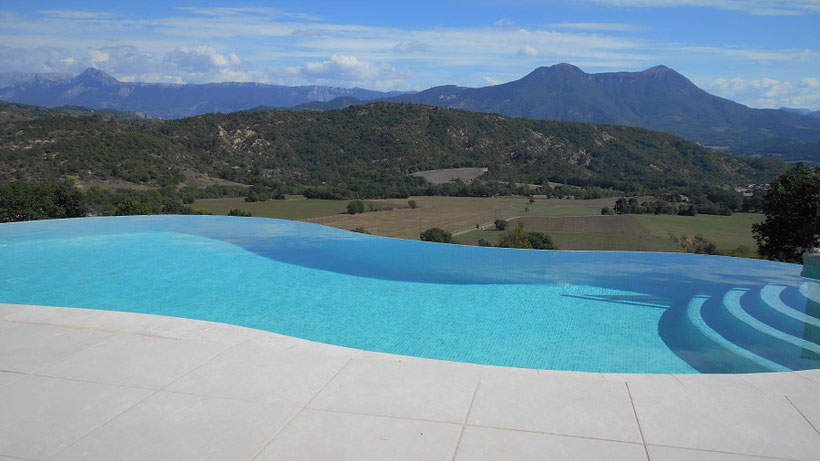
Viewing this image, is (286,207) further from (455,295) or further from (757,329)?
(757,329)

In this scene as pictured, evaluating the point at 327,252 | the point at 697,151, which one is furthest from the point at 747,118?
the point at 327,252

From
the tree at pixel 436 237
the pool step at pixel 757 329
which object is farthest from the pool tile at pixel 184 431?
the tree at pixel 436 237

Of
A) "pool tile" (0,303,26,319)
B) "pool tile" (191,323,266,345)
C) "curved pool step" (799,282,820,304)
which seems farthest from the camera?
"curved pool step" (799,282,820,304)

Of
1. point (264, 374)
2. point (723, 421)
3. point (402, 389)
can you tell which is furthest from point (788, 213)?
point (264, 374)

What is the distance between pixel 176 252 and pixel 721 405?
7.83 meters

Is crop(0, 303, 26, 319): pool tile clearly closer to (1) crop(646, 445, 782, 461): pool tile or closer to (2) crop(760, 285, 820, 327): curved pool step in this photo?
(1) crop(646, 445, 782, 461): pool tile

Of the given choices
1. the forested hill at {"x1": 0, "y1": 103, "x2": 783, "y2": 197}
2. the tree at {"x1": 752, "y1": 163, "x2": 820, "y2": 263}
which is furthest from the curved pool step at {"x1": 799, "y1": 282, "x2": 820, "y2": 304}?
the forested hill at {"x1": 0, "y1": 103, "x2": 783, "y2": 197}

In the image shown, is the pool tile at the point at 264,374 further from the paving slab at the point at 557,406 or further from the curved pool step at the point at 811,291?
the curved pool step at the point at 811,291

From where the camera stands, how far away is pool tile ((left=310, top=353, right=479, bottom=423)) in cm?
299

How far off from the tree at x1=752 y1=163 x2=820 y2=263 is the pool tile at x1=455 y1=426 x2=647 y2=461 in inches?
516

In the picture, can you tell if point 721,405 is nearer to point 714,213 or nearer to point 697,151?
point 714,213

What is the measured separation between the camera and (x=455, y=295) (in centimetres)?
649

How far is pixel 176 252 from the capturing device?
28.7 feet

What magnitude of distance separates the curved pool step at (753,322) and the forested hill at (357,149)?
33.5 meters
